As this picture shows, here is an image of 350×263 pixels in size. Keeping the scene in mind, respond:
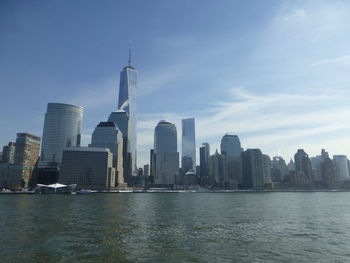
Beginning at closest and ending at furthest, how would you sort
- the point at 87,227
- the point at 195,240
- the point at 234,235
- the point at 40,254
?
the point at 40,254, the point at 195,240, the point at 234,235, the point at 87,227

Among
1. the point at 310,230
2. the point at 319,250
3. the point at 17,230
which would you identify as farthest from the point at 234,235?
the point at 17,230

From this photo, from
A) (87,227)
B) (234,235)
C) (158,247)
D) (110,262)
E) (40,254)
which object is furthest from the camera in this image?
(87,227)

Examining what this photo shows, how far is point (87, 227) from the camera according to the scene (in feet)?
195

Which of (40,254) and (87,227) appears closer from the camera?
(40,254)

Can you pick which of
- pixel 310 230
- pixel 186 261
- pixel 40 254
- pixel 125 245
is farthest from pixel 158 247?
pixel 310 230

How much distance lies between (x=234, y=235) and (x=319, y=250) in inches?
562

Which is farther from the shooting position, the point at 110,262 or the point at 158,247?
the point at 158,247

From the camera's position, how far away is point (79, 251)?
1532 inches

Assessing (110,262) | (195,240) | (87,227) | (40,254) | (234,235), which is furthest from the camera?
(87,227)

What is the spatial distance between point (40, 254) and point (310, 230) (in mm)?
50713

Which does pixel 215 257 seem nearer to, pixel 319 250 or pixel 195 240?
pixel 195 240

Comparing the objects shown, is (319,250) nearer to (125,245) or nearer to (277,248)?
(277,248)

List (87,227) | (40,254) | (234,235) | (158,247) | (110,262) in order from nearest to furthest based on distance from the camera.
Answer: (110,262)
(40,254)
(158,247)
(234,235)
(87,227)

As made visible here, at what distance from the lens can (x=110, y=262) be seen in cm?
3444
